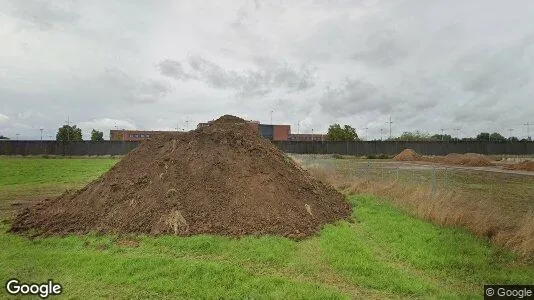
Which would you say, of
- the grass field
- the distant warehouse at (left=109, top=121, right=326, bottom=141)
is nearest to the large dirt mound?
the grass field

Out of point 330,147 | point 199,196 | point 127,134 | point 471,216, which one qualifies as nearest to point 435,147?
point 330,147

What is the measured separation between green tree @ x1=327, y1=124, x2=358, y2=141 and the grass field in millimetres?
79464

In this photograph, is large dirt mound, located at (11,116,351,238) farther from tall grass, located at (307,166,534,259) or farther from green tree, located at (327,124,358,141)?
green tree, located at (327,124,358,141)

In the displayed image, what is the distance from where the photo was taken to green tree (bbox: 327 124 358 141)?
91125 mm

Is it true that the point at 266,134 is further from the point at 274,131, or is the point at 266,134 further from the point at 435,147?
the point at 435,147

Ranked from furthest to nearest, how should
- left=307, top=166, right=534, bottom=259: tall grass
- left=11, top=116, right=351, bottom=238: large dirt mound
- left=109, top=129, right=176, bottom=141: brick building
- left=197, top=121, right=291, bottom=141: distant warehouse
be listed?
left=109, top=129, right=176, bottom=141: brick building → left=197, top=121, right=291, bottom=141: distant warehouse → left=11, top=116, right=351, bottom=238: large dirt mound → left=307, top=166, right=534, bottom=259: tall grass

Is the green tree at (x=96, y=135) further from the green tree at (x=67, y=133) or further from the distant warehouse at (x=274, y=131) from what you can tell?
the distant warehouse at (x=274, y=131)

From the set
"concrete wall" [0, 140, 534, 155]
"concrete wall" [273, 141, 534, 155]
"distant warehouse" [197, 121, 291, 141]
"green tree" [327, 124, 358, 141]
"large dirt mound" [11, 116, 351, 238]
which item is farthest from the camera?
"distant warehouse" [197, 121, 291, 141]

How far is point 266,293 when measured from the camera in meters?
7.70

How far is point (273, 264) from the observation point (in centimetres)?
948

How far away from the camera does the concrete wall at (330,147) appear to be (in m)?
75.0

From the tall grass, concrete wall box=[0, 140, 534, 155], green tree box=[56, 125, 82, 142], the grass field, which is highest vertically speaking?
green tree box=[56, 125, 82, 142]

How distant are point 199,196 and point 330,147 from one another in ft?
223

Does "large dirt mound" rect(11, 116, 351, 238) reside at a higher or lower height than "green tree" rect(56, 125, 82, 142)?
lower
